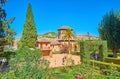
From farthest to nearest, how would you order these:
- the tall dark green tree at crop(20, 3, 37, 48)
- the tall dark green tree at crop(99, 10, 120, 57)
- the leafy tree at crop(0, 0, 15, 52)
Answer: the tall dark green tree at crop(20, 3, 37, 48) < the tall dark green tree at crop(99, 10, 120, 57) < the leafy tree at crop(0, 0, 15, 52)

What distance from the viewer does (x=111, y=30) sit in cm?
3036

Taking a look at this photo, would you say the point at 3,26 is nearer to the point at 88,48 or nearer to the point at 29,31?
the point at 88,48

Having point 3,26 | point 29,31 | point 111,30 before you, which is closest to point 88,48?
point 111,30

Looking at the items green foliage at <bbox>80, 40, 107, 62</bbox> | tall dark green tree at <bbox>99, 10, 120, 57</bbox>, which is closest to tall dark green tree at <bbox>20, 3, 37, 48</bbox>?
tall dark green tree at <bbox>99, 10, 120, 57</bbox>

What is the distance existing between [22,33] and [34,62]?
129ft

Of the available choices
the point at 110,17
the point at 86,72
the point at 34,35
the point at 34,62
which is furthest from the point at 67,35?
the point at 34,62

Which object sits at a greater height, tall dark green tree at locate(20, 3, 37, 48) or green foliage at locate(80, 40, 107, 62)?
tall dark green tree at locate(20, 3, 37, 48)

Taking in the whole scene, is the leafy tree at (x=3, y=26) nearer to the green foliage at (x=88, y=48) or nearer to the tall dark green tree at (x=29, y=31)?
the green foliage at (x=88, y=48)

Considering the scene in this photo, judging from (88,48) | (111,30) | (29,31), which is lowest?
(88,48)

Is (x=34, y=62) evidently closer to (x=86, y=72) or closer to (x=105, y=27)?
(x=86, y=72)

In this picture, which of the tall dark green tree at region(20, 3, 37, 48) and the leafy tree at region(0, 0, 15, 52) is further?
the tall dark green tree at region(20, 3, 37, 48)

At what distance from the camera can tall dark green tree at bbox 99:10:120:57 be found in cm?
2966

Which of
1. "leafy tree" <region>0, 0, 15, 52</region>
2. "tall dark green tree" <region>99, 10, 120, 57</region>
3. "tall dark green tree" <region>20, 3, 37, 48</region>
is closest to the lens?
"leafy tree" <region>0, 0, 15, 52</region>

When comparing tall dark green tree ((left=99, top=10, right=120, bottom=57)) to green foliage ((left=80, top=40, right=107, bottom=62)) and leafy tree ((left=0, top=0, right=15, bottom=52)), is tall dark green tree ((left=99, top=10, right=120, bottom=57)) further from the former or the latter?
leafy tree ((left=0, top=0, right=15, bottom=52))
